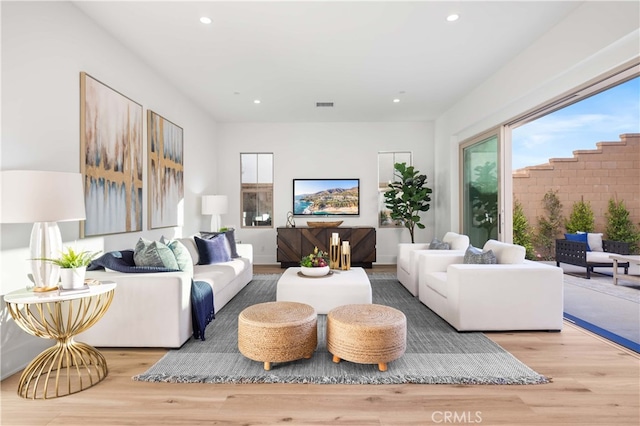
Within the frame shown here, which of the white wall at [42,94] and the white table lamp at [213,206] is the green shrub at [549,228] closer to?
the white table lamp at [213,206]

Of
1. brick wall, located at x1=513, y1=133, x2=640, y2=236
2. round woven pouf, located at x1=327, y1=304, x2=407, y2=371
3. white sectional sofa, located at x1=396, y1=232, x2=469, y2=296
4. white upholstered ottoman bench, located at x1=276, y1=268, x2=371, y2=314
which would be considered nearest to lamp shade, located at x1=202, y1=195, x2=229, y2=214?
white upholstered ottoman bench, located at x1=276, y1=268, x2=371, y2=314

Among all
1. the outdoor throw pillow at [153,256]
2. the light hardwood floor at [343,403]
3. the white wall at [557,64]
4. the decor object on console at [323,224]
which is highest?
the white wall at [557,64]

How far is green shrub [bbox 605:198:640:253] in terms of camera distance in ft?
17.6

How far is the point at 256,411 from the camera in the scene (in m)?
1.88

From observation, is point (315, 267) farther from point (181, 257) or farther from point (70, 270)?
point (70, 270)

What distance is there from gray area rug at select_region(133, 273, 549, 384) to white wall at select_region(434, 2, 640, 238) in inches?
99.5

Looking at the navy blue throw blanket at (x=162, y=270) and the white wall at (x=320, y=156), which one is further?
the white wall at (x=320, y=156)

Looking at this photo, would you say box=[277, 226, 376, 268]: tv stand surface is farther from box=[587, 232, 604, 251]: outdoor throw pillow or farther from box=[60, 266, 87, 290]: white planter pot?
box=[60, 266, 87, 290]: white planter pot

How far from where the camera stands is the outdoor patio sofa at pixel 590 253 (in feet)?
16.9

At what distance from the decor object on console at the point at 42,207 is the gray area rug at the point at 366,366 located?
950 millimetres

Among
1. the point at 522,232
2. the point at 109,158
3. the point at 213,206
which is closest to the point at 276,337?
the point at 109,158

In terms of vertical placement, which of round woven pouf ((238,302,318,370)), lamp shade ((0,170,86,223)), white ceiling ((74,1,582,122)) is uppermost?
white ceiling ((74,1,582,122))

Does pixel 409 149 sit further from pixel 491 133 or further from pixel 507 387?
pixel 507 387

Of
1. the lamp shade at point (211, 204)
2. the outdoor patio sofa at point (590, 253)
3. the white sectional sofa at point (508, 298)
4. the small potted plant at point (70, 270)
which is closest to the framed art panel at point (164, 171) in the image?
the lamp shade at point (211, 204)
